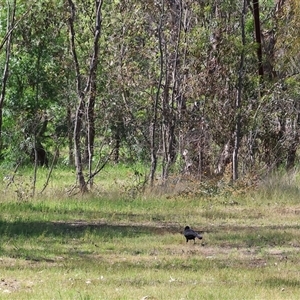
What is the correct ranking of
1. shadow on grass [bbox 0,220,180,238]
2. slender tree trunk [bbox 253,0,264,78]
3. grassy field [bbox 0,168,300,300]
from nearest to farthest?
1. grassy field [bbox 0,168,300,300]
2. shadow on grass [bbox 0,220,180,238]
3. slender tree trunk [bbox 253,0,264,78]

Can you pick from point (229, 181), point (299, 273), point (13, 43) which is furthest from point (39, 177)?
point (299, 273)

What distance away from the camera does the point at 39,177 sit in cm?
2675

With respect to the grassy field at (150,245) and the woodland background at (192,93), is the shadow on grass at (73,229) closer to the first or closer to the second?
the grassy field at (150,245)

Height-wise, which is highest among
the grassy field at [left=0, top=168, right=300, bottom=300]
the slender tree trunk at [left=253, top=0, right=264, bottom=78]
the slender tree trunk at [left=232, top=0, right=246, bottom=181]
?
the slender tree trunk at [left=253, top=0, right=264, bottom=78]

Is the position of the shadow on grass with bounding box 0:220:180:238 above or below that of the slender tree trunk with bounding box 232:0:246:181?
below

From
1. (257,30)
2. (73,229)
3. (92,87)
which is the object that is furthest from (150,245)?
(257,30)

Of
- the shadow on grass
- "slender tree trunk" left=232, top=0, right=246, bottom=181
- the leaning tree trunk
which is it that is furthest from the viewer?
"slender tree trunk" left=232, top=0, right=246, bottom=181

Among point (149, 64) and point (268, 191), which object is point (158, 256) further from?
point (149, 64)

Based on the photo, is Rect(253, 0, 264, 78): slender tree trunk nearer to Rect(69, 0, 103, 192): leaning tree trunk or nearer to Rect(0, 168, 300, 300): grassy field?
Rect(0, 168, 300, 300): grassy field

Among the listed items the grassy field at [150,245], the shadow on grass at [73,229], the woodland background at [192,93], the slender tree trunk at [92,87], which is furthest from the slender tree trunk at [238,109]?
the shadow on grass at [73,229]

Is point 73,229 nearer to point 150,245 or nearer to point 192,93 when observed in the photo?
point 150,245

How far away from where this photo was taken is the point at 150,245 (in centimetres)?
1226

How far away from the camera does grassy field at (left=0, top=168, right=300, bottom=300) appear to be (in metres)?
9.00

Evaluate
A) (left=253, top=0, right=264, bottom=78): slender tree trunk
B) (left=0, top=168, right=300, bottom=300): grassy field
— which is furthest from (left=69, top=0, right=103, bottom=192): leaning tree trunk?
(left=253, top=0, right=264, bottom=78): slender tree trunk
